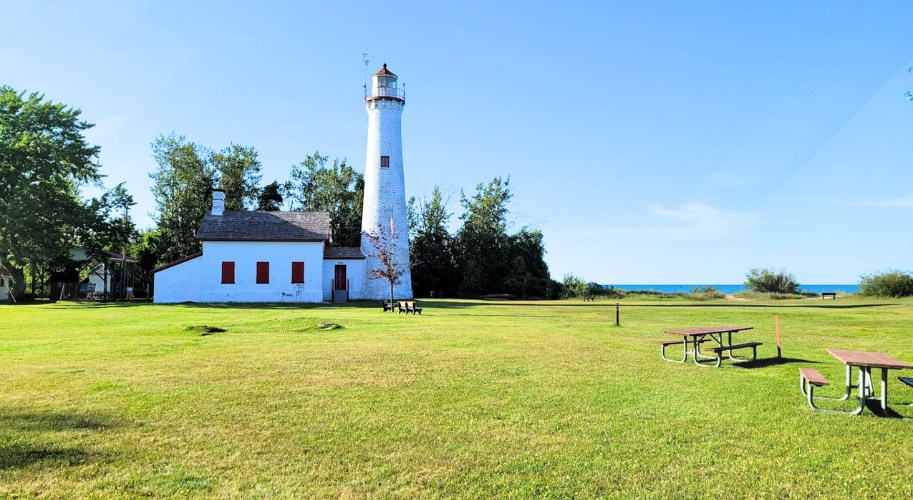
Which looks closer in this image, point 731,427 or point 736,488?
point 736,488

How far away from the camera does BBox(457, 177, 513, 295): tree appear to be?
48.2 meters

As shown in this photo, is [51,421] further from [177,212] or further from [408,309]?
[177,212]

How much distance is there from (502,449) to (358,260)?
108 ft

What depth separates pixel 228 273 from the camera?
34.6m

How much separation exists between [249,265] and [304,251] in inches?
116

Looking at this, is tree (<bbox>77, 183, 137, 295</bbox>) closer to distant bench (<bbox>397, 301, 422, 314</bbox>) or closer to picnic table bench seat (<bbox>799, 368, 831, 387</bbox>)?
distant bench (<bbox>397, 301, 422, 314</bbox>)

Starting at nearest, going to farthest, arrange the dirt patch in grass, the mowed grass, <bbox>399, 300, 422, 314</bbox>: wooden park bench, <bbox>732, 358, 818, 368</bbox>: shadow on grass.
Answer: the mowed grass
<bbox>732, 358, 818, 368</bbox>: shadow on grass
the dirt patch in grass
<bbox>399, 300, 422, 314</bbox>: wooden park bench

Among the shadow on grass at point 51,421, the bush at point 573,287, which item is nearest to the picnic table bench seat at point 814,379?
the shadow on grass at point 51,421

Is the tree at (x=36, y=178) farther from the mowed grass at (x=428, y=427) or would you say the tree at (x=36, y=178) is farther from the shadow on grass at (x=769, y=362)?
the shadow on grass at (x=769, y=362)

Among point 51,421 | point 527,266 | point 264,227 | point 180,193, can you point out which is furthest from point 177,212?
point 51,421

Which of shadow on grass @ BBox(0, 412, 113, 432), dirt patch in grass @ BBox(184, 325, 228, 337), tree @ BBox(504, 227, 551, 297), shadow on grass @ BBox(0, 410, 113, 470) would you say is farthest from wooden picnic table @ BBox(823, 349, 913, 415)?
tree @ BBox(504, 227, 551, 297)

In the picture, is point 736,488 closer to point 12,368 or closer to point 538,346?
point 538,346

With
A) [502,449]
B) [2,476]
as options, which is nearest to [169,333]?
[2,476]

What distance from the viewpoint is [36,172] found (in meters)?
35.2
